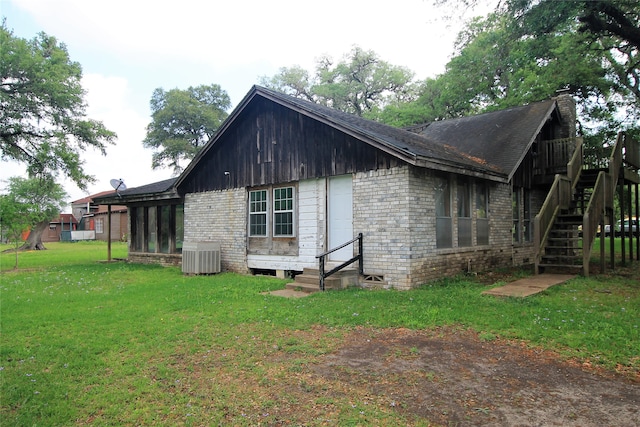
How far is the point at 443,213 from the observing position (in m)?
10.6

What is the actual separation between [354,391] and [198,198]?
12347 mm

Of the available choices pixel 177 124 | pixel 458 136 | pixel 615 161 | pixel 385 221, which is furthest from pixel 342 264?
pixel 177 124

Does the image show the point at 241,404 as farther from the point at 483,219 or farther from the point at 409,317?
the point at 483,219

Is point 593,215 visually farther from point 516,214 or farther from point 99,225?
point 99,225

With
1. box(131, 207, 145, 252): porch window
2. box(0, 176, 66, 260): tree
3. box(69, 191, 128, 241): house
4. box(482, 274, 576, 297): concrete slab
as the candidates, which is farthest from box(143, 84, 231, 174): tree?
box(482, 274, 576, 297): concrete slab

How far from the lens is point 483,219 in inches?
477

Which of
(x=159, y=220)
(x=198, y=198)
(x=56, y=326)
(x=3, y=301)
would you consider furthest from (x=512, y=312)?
(x=159, y=220)

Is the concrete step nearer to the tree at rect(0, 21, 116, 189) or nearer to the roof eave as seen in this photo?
the roof eave

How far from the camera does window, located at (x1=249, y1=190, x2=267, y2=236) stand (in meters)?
13.0

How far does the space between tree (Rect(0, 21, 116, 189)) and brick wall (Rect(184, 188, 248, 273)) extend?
9.95 m

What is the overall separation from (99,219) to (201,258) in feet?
126

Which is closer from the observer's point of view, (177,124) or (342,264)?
(342,264)

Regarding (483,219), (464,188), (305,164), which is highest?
(305,164)

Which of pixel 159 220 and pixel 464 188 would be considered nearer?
pixel 464 188
